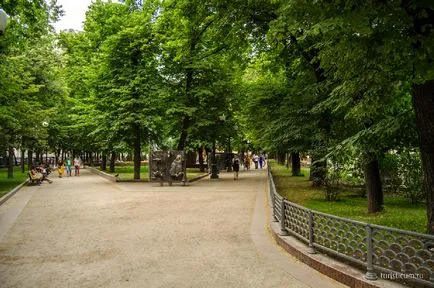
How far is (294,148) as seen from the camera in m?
18.8

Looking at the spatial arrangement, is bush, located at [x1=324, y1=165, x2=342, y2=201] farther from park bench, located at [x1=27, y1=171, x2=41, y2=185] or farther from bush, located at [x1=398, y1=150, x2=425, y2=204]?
park bench, located at [x1=27, y1=171, x2=41, y2=185]

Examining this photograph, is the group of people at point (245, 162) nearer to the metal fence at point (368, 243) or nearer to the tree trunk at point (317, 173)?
the tree trunk at point (317, 173)

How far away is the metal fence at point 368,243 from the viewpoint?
16.5 feet

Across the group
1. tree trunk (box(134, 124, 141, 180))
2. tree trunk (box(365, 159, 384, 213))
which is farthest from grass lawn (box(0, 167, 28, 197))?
tree trunk (box(365, 159, 384, 213))

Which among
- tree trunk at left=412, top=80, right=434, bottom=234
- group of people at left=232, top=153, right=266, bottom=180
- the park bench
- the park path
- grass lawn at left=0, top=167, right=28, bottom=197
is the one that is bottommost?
the park path

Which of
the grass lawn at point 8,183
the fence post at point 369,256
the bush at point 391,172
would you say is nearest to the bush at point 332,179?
the bush at point 391,172

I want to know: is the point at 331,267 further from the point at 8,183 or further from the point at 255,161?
the point at 255,161

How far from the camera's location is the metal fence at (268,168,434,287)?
16.5 feet

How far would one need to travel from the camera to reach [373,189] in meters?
11.7

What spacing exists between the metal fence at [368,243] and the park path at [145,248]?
1.81 ft

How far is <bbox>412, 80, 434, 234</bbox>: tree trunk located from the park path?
251cm

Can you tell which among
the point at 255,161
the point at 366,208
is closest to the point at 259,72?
the point at 366,208

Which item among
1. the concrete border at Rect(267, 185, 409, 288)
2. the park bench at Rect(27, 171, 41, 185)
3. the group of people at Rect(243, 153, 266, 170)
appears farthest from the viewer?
the group of people at Rect(243, 153, 266, 170)

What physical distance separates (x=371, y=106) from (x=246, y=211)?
21.3 ft
